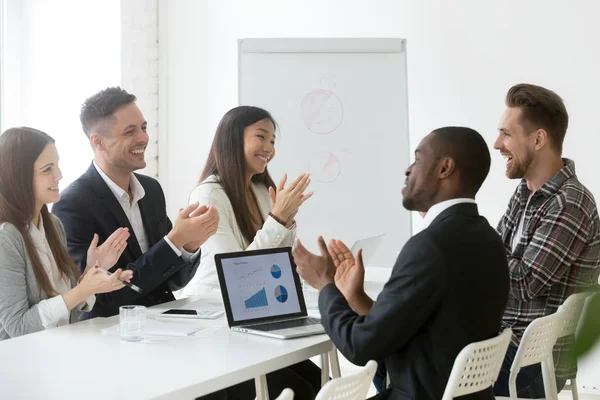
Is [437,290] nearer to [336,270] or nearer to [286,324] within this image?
[336,270]

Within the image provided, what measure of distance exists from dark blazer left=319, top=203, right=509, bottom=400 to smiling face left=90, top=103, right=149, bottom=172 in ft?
4.15

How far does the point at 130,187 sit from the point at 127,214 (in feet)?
0.45

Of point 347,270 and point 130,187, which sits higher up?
point 130,187

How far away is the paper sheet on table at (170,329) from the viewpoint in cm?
200

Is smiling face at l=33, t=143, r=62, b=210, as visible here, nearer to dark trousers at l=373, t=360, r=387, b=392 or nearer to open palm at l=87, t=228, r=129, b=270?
open palm at l=87, t=228, r=129, b=270

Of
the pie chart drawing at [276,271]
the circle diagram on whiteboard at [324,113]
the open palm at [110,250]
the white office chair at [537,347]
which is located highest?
the circle diagram on whiteboard at [324,113]

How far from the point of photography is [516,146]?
2.56 metres

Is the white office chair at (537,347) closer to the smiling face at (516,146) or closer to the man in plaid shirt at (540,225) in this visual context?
the man in plaid shirt at (540,225)

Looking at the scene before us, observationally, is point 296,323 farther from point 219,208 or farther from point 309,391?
point 219,208

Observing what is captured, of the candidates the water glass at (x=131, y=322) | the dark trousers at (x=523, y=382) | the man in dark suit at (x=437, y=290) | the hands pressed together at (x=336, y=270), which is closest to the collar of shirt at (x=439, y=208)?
the man in dark suit at (x=437, y=290)

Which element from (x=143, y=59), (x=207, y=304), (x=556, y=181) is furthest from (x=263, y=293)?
(x=143, y=59)

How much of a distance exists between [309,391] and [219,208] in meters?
0.75

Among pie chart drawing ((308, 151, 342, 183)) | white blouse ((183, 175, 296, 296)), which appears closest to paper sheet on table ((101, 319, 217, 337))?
white blouse ((183, 175, 296, 296))

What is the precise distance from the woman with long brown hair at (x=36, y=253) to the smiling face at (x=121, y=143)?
372 mm
